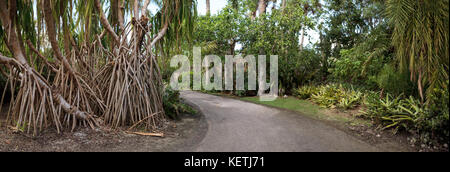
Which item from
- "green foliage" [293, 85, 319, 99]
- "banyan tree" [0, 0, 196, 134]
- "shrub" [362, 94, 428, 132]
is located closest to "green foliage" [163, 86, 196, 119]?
"banyan tree" [0, 0, 196, 134]

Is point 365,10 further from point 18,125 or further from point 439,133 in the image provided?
point 18,125

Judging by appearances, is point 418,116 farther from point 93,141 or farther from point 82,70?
point 82,70

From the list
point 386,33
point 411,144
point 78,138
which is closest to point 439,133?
point 411,144

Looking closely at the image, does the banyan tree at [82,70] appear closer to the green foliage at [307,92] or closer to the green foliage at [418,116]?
the green foliage at [418,116]

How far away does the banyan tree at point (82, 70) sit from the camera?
4.04 metres

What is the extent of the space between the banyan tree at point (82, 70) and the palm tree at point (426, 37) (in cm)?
406

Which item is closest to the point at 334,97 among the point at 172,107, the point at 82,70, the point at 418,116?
the point at 418,116

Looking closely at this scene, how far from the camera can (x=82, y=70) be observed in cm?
530

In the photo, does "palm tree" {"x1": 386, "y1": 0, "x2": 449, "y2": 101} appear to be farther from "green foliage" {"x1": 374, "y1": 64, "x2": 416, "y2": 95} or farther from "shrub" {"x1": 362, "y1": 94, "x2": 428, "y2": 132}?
"green foliage" {"x1": 374, "y1": 64, "x2": 416, "y2": 95}

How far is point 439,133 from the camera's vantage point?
3.65m

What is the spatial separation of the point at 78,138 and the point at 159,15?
319cm

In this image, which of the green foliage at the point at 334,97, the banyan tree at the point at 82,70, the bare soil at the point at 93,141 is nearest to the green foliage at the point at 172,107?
the banyan tree at the point at 82,70

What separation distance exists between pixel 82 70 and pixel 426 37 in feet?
20.3

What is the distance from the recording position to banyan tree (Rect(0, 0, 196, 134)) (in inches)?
159
